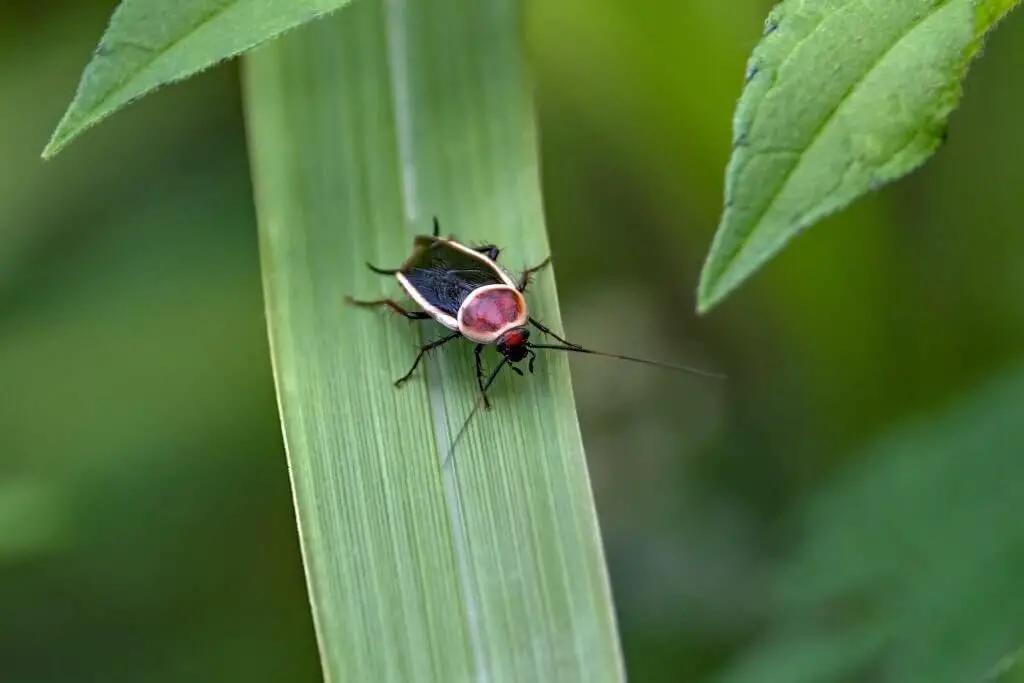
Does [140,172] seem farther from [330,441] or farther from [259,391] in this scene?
[330,441]

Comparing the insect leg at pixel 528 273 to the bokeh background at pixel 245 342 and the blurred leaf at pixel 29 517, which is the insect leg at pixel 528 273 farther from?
the blurred leaf at pixel 29 517

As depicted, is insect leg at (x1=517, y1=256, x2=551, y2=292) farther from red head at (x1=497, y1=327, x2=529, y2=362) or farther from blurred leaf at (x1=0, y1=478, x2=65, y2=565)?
blurred leaf at (x1=0, y1=478, x2=65, y2=565)

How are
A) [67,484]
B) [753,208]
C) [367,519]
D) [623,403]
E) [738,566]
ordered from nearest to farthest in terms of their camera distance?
[753,208] → [367,519] → [67,484] → [738,566] → [623,403]

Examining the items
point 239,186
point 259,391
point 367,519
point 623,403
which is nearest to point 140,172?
point 239,186

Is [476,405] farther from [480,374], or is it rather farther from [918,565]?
[918,565]

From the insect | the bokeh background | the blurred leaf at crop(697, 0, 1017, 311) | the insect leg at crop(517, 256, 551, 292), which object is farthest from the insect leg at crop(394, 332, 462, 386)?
the blurred leaf at crop(697, 0, 1017, 311)

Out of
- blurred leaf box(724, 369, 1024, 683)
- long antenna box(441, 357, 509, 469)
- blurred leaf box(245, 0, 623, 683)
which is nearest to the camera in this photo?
blurred leaf box(245, 0, 623, 683)

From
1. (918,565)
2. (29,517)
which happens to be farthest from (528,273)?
(29,517)
